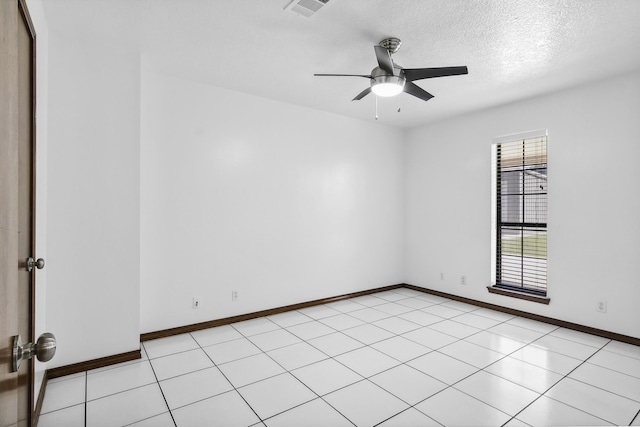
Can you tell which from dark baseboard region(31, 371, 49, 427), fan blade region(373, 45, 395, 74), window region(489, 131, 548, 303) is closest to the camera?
dark baseboard region(31, 371, 49, 427)

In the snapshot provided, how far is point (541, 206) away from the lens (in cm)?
423

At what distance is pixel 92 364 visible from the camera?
9.22 ft

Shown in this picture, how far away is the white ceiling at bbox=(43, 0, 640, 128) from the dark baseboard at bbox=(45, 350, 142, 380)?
2720 millimetres

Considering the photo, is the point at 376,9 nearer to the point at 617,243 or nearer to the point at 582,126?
the point at 582,126

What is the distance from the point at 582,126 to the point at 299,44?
3.32 m

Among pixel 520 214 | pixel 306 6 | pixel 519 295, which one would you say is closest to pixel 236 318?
pixel 306 6

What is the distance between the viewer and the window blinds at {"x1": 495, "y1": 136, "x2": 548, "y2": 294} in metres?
4.24

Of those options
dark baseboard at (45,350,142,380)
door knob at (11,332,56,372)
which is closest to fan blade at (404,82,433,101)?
door knob at (11,332,56,372)

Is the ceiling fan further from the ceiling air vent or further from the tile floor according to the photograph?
the tile floor

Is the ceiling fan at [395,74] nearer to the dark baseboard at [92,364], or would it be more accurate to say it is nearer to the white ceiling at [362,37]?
the white ceiling at [362,37]

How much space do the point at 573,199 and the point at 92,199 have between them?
497 cm

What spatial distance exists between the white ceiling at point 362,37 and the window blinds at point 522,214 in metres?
0.90

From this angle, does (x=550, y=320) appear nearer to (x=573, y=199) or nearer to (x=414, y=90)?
(x=573, y=199)

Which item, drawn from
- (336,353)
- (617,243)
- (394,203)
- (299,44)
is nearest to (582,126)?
(617,243)
